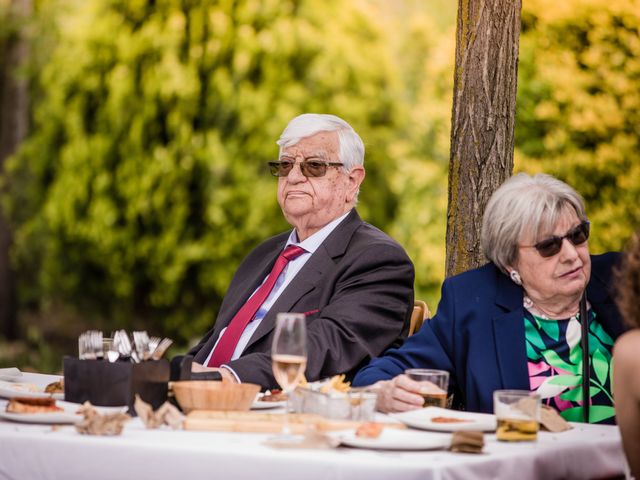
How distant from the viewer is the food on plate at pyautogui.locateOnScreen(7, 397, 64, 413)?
2588 millimetres

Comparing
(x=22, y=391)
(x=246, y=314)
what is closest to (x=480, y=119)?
(x=246, y=314)

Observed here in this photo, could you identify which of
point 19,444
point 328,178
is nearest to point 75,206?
point 328,178

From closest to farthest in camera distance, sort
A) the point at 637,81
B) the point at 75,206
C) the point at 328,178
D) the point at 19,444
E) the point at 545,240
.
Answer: the point at 19,444 < the point at 545,240 < the point at 328,178 < the point at 637,81 < the point at 75,206

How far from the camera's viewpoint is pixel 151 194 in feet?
34.5

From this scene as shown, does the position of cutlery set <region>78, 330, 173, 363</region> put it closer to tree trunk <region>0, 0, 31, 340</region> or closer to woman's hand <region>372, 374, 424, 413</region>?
woman's hand <region>372, 374, 424, 413</region>

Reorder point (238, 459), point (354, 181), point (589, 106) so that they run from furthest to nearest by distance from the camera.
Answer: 1. point (589, 106)
2. point (354, 181)
3. point (238, 459)

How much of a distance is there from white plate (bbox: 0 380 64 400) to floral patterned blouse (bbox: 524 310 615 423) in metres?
1.59

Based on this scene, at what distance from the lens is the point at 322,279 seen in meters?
4.20

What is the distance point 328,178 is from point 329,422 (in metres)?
2.02

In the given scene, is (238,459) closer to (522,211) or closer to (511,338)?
(511,338)

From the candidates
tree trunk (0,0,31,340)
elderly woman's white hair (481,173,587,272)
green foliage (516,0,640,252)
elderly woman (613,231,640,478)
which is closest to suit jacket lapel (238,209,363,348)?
elderly woman's white hair (481,173,587,272)

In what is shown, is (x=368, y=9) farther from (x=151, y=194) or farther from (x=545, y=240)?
(x=545, y=240)

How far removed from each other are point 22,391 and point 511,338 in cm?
162

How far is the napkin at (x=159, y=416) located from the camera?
2.52 metres
